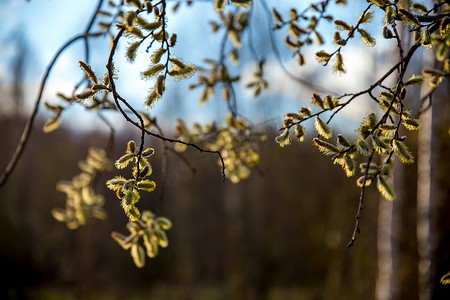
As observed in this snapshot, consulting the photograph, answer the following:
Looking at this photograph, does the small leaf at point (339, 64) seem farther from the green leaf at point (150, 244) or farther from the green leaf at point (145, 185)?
the green leaf at point (150, 244)

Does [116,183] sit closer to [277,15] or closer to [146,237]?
[146,237]

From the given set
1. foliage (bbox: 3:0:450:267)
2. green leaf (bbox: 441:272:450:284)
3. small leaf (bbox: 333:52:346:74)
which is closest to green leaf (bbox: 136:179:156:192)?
foliage (bbox: 3:0:450:267)

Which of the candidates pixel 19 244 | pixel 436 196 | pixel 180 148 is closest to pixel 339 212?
pixel 436 196

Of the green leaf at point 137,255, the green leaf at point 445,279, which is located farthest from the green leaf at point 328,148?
the green leaf at point 137,255

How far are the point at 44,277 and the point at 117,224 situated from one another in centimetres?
222

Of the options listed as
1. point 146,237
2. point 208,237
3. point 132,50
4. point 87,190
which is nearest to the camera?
point 132,50

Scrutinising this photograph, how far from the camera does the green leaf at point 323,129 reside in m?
0.88

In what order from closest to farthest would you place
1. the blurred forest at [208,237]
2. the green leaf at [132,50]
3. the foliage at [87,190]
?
the green leaf at [132,50] → the foliage at [87,190] → the blurred forest at [208,237]

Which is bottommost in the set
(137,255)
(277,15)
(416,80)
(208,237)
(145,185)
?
(208,237)

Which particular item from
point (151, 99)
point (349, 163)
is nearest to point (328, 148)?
point (349, 163)

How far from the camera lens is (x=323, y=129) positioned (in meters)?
0.89

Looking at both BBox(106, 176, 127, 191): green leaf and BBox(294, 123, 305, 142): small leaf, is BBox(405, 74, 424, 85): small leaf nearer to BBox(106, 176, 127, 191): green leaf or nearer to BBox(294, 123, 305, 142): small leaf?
BBox(294, 123, 305, 142): small leaf

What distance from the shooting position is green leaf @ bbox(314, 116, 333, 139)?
88 centimetres

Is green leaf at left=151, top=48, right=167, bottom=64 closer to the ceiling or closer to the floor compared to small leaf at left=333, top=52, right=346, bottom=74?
closer to the floor
